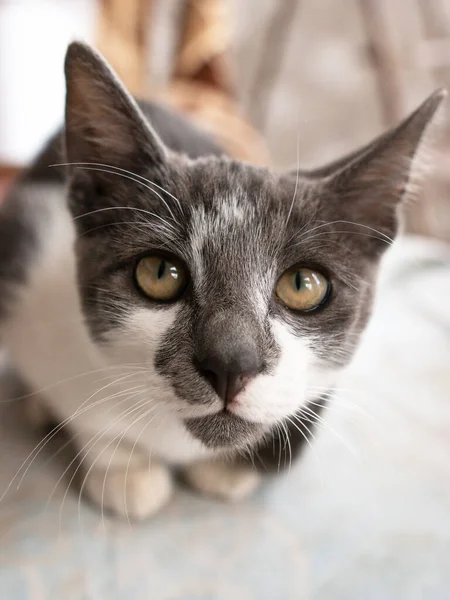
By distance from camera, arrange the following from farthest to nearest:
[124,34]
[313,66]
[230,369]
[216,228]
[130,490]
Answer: [313,66] < [124,34] < [130,490] < [216,228] < [230,369]

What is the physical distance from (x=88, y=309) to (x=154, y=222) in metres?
0.17

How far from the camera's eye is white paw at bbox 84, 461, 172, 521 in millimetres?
854

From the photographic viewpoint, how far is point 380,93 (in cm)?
269

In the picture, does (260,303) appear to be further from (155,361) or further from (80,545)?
(80,545)

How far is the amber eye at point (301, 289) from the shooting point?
758 mm

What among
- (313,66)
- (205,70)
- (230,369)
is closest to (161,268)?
(230,369)

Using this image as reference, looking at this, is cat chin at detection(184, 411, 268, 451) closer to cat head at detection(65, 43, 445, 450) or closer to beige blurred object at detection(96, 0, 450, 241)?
cat head at detection(65, 43, 445, 450)

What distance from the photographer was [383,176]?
2.72 feet

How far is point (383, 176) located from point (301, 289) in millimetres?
217

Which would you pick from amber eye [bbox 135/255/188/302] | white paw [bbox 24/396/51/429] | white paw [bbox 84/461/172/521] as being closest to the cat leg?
white paw [bbox 84/461/172/521]

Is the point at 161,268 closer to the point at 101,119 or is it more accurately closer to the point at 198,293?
the point at 198,293

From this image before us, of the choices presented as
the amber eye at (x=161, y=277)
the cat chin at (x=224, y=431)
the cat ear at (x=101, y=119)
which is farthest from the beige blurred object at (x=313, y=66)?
the cat chin at (x=224, y=431)

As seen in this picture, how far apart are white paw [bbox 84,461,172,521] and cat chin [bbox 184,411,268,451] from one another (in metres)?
0.18

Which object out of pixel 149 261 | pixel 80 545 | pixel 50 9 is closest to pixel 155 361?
pixel 149 261
